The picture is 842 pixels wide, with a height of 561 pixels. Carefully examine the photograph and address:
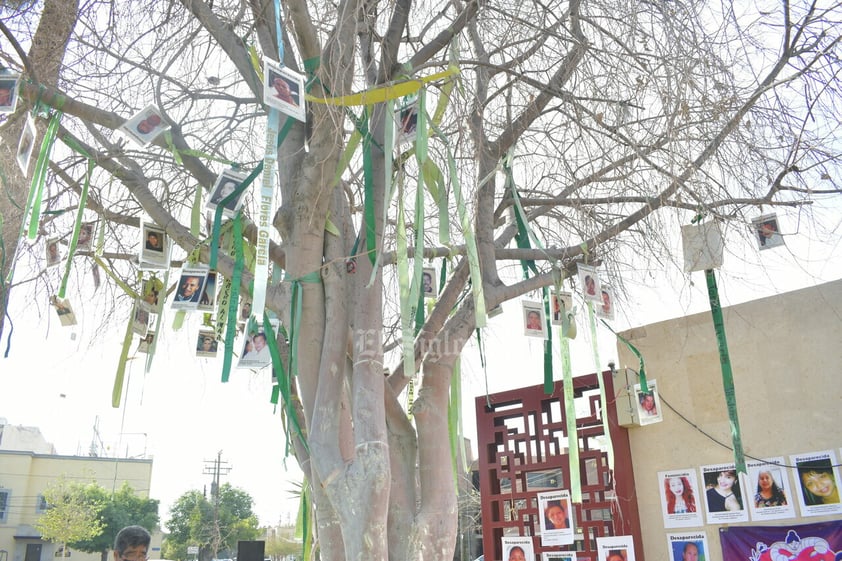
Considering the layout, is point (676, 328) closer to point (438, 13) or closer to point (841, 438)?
point (841, 438)

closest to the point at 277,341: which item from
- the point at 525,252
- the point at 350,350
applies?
the point at 350,350

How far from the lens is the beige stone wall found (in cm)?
552

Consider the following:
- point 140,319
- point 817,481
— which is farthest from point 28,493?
point 817,481

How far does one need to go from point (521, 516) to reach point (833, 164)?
4.26 metres

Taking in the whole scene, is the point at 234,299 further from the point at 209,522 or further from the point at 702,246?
the point at 209,522

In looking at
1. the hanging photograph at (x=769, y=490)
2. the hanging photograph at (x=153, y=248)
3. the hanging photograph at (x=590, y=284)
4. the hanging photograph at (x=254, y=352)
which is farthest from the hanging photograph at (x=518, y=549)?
the hanging photograph at (x=153, y=248)

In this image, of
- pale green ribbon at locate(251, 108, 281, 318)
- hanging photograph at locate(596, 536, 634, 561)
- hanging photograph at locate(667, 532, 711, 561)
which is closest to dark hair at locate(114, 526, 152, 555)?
pale green ribbon at locate(251, 108, 281, 318)

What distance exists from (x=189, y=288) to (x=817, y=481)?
4.85 meters

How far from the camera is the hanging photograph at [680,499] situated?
5938mm

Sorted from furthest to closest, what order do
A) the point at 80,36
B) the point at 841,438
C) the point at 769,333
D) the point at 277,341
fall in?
the point at 769,333 < the point at 841,438 < the point at 80,36 < the point at 277,341

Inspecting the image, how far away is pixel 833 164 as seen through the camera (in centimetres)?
417

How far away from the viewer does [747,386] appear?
5875mm

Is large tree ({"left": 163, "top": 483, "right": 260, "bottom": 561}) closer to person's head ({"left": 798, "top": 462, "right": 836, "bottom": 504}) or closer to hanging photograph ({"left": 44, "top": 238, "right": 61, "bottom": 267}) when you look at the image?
hanging photograph ({"left": 44, "top": 238, "right": 61, "bottom": 267})

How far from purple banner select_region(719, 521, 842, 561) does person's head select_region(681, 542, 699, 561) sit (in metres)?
0.22
